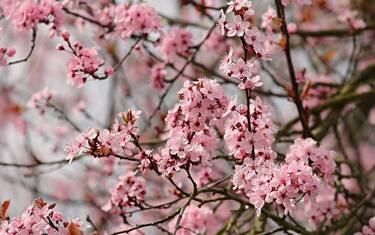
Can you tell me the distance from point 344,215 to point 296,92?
74cm

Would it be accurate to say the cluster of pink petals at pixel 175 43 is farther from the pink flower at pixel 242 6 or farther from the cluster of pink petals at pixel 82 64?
the pink flower at pixel 242 6

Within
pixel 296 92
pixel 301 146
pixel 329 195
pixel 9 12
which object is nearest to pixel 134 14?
pixel 9 12

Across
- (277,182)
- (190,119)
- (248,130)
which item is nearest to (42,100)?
(190,119)

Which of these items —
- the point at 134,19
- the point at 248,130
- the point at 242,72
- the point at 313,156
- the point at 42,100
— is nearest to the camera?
the point at 242,72

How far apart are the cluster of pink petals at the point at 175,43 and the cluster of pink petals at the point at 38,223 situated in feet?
5.45

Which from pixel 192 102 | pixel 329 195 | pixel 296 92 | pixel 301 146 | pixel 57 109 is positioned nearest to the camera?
pixel 192 102

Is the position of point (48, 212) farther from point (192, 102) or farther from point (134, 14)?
point (134, 14)

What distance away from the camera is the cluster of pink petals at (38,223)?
260cm

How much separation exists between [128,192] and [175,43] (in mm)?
1254

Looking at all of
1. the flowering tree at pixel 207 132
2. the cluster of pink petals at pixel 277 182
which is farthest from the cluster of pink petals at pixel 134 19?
the cluster of pink petals at pixel 277 182

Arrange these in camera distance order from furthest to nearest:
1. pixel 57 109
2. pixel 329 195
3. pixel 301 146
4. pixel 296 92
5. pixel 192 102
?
1. pixel 57 109
2. pixel 329 195
3. pixel 296 92
4. pixel 301 146
5. pixel 192 102

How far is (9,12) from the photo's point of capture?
3641 mm

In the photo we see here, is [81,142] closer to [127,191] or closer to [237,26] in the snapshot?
[127,191]

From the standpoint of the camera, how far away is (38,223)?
2607mm
